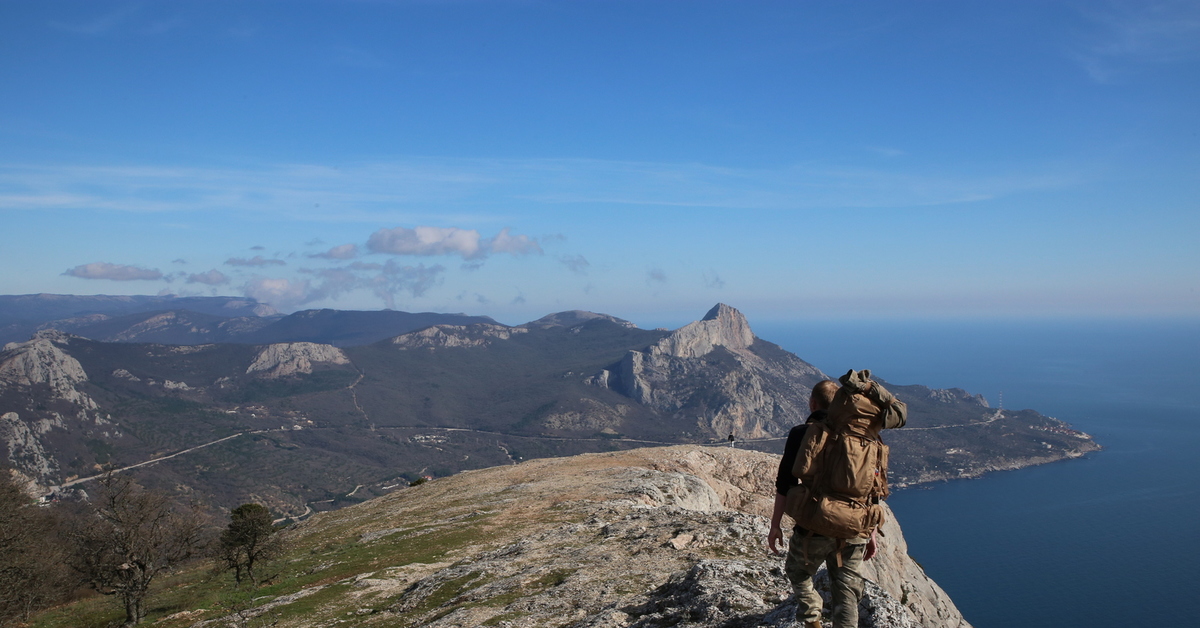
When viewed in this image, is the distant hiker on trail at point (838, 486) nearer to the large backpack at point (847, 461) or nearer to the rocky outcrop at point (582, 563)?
the large backpack at point (847, 461)

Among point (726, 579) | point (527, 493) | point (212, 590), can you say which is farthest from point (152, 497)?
point (726, 579)

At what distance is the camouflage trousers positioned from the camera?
1009cm

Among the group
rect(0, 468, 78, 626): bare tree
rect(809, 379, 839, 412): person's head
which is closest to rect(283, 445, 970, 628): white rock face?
rect(809, 379, 839, 412): person's head

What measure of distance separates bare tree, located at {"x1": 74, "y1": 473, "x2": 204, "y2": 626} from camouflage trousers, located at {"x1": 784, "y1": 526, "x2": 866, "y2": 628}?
97.7 feet

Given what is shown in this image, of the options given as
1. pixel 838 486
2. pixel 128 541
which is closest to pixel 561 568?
pixel 838 486

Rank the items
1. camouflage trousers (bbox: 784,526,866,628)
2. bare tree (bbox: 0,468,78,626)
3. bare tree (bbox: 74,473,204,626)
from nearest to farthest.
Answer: camouflage trousers (bbox: 784,526,866,628) → bare tree (bbox: 74,473,204,626) → bare tree (bbox: 0,468,78,626)

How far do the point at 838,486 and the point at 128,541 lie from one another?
32.5m

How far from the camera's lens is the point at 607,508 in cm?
3516

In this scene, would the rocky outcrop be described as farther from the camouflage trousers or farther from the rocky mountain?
the camouflage trousers

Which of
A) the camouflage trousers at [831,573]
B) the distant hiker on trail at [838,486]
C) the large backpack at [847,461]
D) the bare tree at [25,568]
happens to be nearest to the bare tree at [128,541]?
the bare tree at [25,568]

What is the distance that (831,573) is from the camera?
33.8 ft

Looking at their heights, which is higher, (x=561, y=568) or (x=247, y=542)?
(x=561, y=568)

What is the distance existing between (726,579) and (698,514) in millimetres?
14982

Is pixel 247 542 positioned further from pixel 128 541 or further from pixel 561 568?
pixel 561 568
